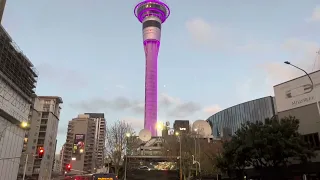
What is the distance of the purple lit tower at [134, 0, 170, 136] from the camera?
164375mm

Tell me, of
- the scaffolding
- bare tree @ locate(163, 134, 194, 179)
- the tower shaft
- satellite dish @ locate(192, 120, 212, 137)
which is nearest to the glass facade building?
the tower shaft

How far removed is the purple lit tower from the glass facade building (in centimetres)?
4089

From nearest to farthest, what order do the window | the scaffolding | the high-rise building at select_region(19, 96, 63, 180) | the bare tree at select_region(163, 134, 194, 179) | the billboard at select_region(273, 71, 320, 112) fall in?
the window
the billboard at select_region(273, 71, 320, 112)
the bare tree at select_region(163, 134, 194, 179)
the scaffolding
the high-rise building at select_region(19, 96, 63, 180)

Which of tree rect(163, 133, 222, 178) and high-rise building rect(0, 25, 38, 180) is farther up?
high-rise building rect(0, 25, 38, 180)

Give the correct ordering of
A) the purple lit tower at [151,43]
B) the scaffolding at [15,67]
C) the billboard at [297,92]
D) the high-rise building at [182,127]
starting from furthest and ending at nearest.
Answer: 1. the purple lit tower at [151,43]
2. the high-rise building at [182,127]
3. the scaffolding at [15,67]
4. the billboard at [297,92]

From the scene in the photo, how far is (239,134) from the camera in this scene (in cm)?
4144

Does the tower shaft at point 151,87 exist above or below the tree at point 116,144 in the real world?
above

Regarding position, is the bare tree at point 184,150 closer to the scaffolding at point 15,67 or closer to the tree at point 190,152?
the tree at point 190,152

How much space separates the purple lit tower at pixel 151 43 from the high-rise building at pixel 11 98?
82406 mm

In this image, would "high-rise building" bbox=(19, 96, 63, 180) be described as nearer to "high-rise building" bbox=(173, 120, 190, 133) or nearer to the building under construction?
the building under construction

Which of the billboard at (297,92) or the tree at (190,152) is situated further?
the tree at (190,152)

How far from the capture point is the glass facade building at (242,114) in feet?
466

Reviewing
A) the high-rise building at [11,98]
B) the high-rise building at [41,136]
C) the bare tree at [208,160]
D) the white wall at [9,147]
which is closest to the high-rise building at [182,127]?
the bare tree at [208,160]

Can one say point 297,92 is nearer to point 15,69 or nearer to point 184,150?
point 184,150
